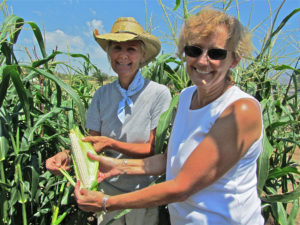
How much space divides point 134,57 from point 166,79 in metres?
0.76

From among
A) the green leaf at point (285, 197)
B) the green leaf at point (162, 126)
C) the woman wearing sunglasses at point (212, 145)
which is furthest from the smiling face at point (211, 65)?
the green leaf at point (285, 197)

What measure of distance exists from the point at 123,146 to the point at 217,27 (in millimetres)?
868

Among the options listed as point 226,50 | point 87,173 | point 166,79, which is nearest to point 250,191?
point 226,50

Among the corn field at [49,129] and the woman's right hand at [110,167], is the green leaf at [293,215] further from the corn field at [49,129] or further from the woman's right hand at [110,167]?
the woman's right hand at [110,167]

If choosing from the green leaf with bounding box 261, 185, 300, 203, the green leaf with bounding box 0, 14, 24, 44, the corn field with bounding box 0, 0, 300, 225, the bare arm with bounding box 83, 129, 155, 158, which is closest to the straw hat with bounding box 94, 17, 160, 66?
the corn field with bounding box 0, 0, 300, 225

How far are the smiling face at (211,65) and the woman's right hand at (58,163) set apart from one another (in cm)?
92

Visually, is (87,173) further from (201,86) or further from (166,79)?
(166,79)

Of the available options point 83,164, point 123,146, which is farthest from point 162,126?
point 83,164

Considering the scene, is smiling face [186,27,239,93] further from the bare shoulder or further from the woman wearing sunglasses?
the bare shoulder

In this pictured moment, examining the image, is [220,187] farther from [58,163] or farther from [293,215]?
[58,163]

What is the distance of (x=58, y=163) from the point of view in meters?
1.53

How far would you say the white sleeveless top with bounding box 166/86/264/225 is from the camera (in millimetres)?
1053

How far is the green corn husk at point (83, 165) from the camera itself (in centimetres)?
141

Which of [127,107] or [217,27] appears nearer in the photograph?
[217,27]
